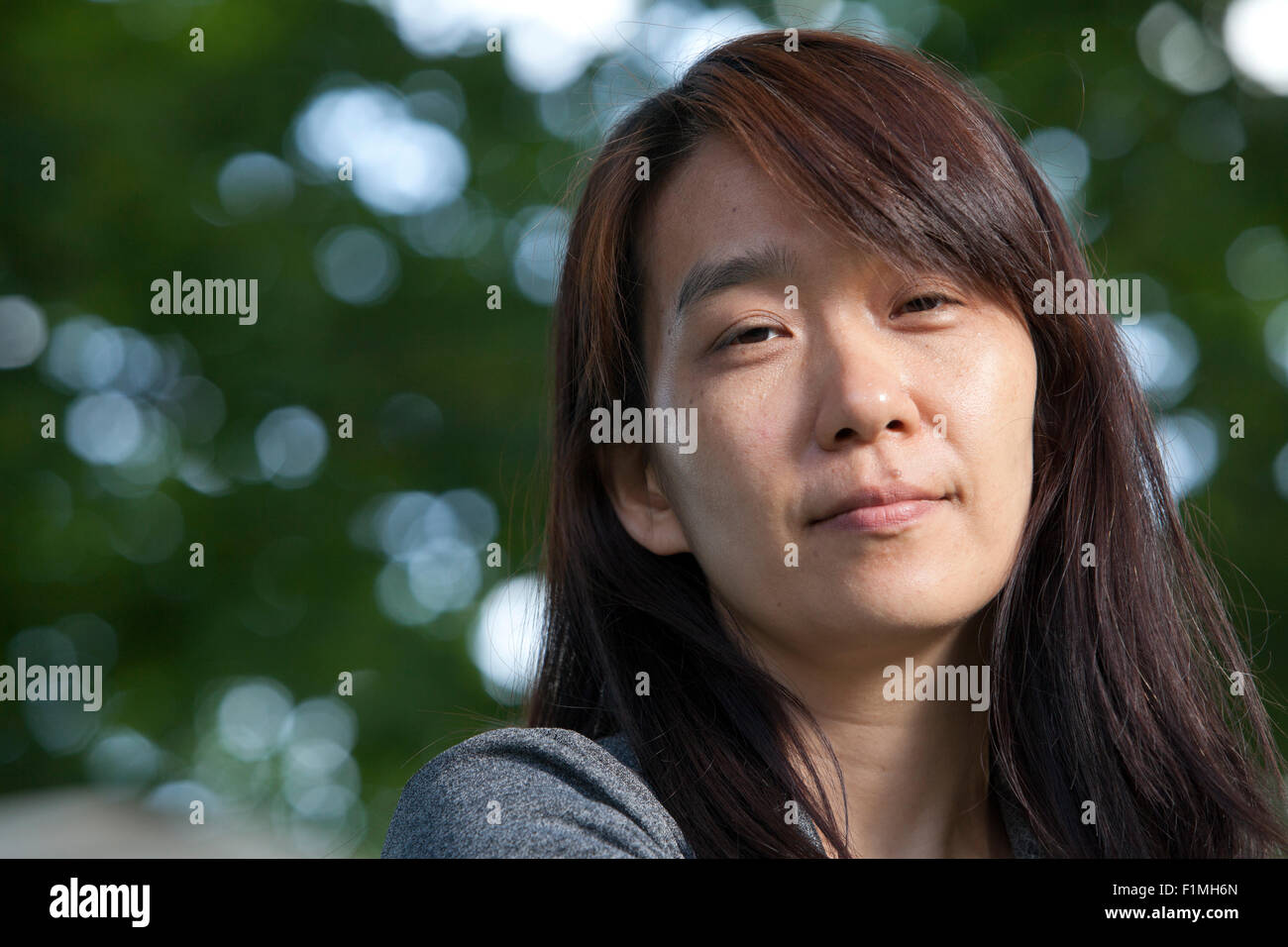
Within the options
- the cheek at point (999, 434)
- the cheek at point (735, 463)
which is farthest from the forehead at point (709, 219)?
the cheek at point (999, 434)

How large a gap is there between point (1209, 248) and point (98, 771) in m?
5.81

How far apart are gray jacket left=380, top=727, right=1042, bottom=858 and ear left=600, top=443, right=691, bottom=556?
438 mm

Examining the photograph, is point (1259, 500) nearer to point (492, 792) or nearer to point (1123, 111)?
point (1123, 111)

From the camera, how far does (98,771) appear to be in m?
Result: 5.63

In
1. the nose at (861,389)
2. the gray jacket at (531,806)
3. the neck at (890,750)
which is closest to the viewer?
the gray jacket at (531,806)

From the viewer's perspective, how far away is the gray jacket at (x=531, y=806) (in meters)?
1.49

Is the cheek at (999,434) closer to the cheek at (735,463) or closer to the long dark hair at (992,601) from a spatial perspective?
the long dark hair at (992,601)

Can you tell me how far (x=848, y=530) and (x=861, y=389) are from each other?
8.1 inches

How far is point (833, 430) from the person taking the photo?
172cm

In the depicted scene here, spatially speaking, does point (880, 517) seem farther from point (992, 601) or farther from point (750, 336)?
point (992, 601)

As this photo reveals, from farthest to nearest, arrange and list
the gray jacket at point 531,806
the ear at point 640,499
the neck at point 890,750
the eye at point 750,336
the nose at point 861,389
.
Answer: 1. the ear at point 640,499
2. the neck at point 890,750
3. the eye at point 750,336
4. the nose at point 861,389
5. the gray jacket at point 531,806

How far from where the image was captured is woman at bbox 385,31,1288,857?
174 cm

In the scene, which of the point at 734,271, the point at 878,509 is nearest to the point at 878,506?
the point at 878,509

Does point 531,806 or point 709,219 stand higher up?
point 709,219
